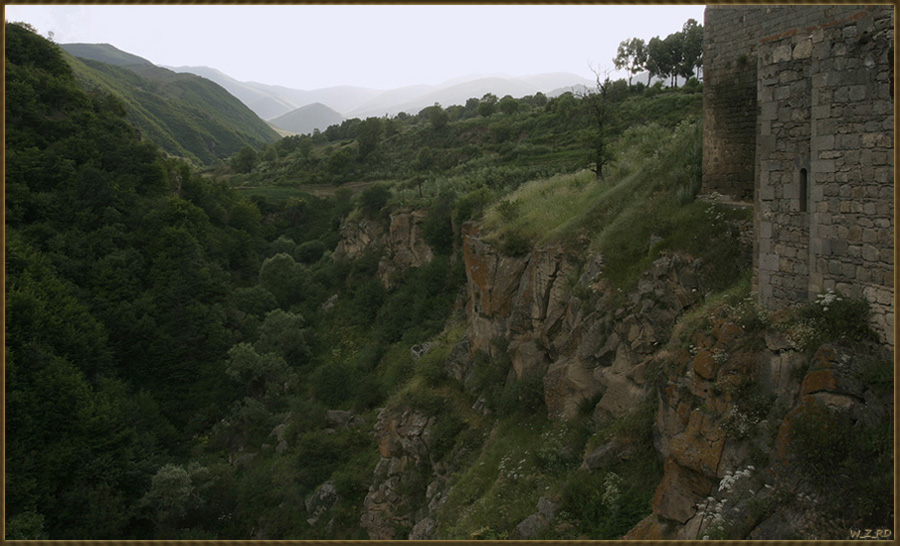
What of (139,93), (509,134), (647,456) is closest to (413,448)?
(647,456)

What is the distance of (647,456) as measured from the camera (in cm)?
750

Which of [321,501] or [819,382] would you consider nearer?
[819,382]

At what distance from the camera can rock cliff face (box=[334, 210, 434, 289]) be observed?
30609 mm

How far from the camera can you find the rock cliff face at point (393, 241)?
1205 inches

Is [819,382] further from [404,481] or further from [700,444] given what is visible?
[404,481]

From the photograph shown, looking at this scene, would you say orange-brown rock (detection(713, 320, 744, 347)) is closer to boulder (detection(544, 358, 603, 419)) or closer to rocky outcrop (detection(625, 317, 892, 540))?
rocky outcrop (detection(625, 317, 892, 540))

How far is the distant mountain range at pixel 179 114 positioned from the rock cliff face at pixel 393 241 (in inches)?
2002

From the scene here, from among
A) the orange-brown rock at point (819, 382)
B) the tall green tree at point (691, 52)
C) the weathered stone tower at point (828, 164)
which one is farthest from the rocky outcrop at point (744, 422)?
the tall green tree at point (691, 52)

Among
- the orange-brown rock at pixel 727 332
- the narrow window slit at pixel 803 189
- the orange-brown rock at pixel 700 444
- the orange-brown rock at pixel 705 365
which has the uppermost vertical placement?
the narrow window slit at pixel 803 189

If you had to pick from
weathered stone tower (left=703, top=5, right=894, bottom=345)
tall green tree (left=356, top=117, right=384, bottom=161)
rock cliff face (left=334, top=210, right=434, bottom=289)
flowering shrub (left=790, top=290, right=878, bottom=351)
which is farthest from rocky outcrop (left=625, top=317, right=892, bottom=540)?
tall green tree (left=356, top=117, right=384, bottom=161)

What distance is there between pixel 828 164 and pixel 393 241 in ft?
90.5

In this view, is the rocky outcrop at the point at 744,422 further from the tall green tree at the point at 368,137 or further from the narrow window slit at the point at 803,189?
the tall green tree at the point at 368,137

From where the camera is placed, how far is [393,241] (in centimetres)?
3256

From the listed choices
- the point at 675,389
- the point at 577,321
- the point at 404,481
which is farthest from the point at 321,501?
the point at 675,389
